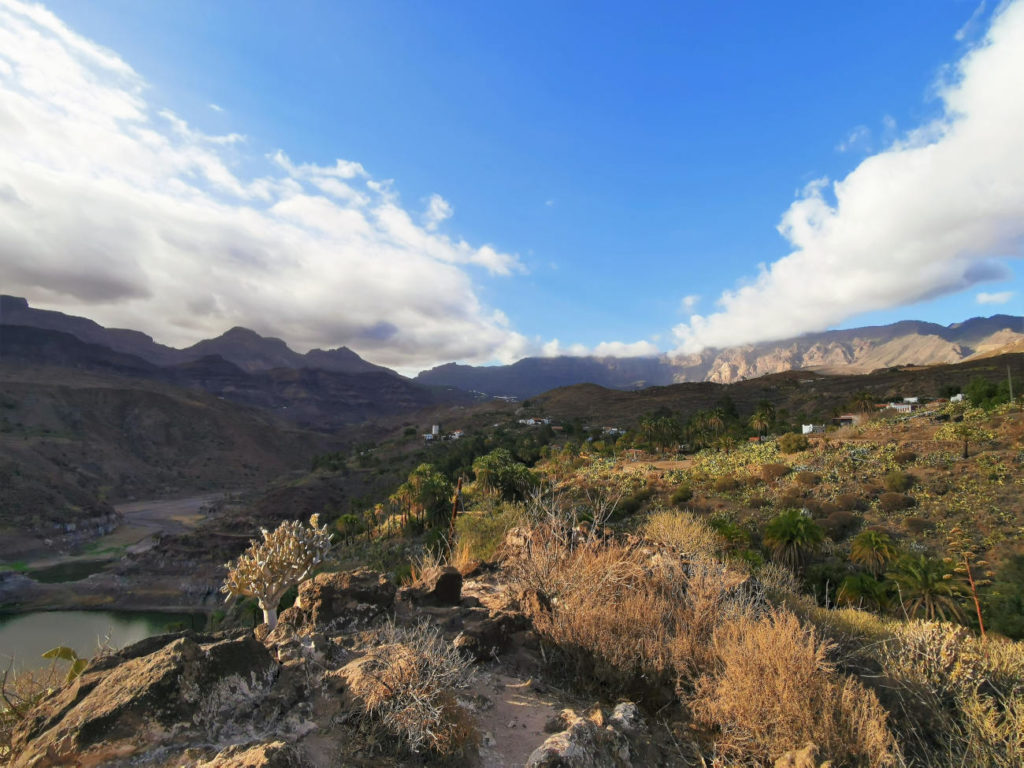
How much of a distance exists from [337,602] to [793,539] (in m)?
25.7

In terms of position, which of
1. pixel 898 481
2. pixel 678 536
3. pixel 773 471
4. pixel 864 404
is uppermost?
pixel 678 536

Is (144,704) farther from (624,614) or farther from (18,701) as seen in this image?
(624,614)

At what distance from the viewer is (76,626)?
142 ft

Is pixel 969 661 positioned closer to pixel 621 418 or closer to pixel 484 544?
pixel 484 544

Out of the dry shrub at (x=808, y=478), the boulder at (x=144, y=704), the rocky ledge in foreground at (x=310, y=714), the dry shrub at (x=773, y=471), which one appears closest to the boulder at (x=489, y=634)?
the rocky ledge in foreground at (x=310, y=714)

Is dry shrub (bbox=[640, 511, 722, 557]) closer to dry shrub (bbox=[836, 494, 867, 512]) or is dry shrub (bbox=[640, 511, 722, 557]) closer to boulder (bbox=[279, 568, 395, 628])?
boulder (bbox=[279, 568, 395, 628])

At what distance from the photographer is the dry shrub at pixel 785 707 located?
171 inches

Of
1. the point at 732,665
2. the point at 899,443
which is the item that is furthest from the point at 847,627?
the point at 899,443

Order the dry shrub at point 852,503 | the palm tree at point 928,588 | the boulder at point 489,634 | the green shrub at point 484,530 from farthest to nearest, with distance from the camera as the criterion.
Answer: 1. the dry shrub at point 852,503
2. the palm tree at point 928,588
3. the green shrub at point 484,530
4. the boulder at point 489,634

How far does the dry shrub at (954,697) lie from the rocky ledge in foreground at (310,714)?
2.65 m

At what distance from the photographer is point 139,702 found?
13.0ft

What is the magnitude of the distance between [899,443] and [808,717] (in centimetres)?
4556

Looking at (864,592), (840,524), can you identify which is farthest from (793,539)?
(840,524)

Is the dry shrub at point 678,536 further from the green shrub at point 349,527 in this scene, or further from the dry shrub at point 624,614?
the green shrub at point 349,527
